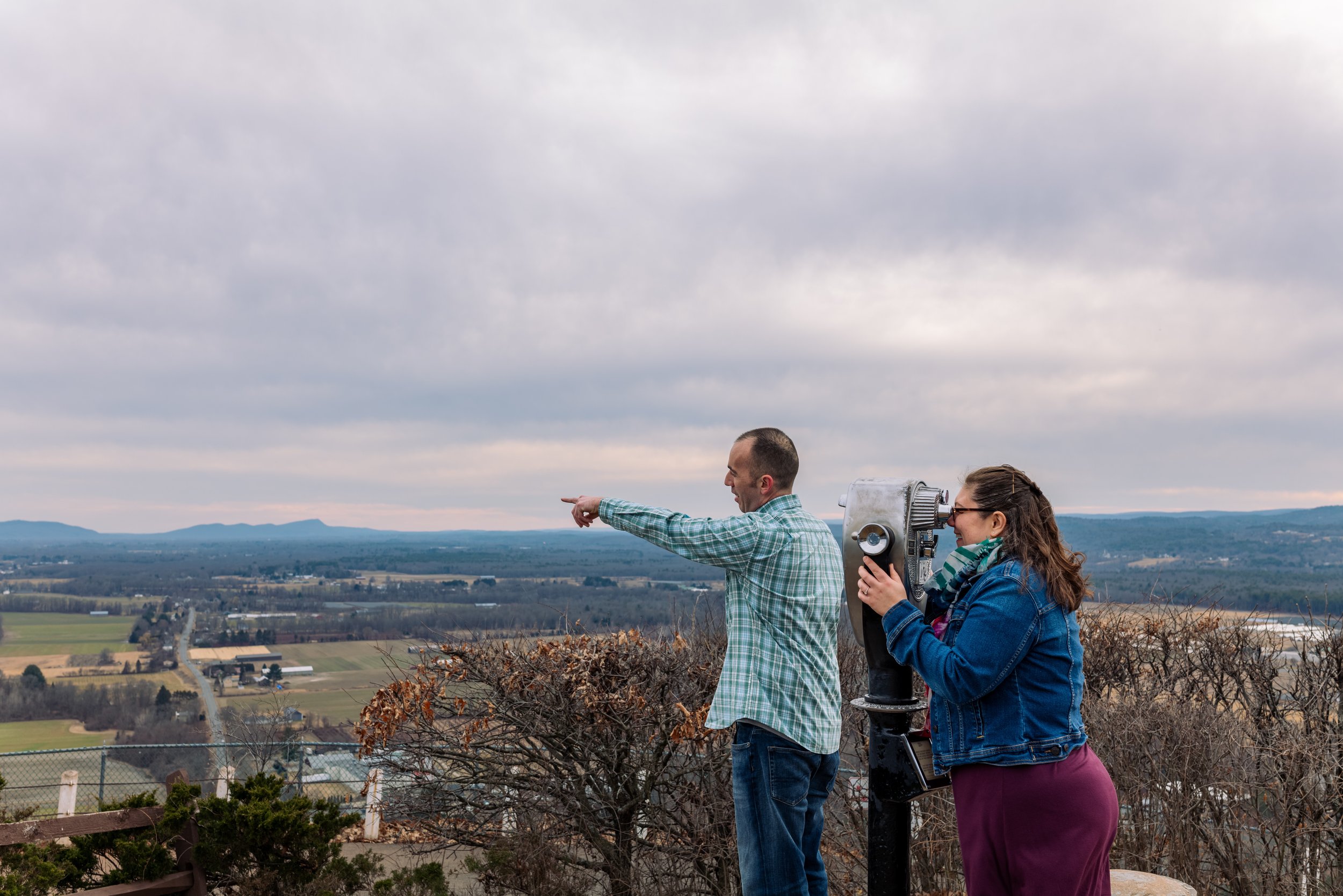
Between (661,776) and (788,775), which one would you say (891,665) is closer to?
(788,775)

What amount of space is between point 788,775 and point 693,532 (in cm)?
89

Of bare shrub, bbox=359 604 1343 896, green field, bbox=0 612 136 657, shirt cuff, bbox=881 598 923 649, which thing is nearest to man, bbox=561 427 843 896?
shirt cuff, bbox=881 598 923 649

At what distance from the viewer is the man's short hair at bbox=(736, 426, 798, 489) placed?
11.2ft

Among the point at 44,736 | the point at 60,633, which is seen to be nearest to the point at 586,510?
the point at 44,736

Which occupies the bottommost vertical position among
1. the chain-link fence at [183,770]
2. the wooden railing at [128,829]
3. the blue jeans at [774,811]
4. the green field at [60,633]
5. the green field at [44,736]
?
the green field at [44,736]

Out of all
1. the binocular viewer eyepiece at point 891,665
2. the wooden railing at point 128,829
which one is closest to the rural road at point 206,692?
the wooden railing at point 128,829

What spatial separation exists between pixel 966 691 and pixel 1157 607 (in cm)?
1136

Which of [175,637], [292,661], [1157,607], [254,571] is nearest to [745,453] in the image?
[1157,607]

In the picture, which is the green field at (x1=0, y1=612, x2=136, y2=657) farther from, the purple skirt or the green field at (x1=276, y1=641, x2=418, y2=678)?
the purple skirt

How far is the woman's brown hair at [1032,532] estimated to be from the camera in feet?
8.23

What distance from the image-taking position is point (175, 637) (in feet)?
253

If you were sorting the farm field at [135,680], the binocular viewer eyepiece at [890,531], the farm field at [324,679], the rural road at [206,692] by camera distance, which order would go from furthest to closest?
the farm field at [135,680] → the farm field at [324,679] → the rural road at [206,692] → the binocular viewer eyepiece at [890,531]

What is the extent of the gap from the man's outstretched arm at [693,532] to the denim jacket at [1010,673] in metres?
0.83

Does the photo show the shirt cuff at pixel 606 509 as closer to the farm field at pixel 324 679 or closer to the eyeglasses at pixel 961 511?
the eyeglasses at pixel 961 511
